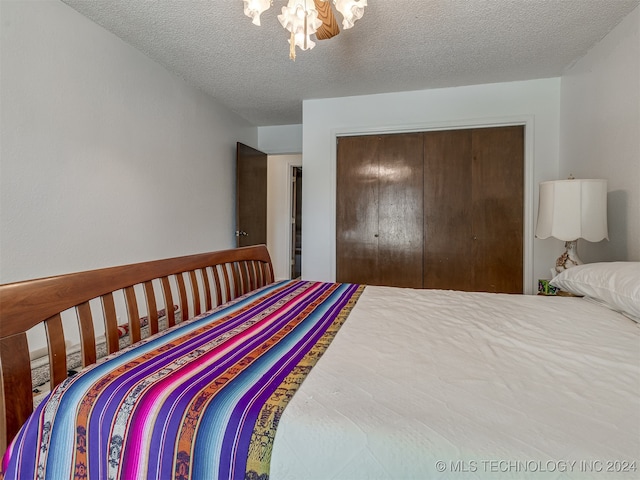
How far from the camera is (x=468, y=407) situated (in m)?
0.69

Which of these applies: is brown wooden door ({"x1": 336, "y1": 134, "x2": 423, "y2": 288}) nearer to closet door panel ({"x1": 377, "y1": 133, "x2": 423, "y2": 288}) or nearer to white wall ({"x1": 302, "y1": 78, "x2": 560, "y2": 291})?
closet door panel ({"x1": 377, "y1": 133, "x2": 423, "y2": 288})

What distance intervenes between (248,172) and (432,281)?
2.49 meters

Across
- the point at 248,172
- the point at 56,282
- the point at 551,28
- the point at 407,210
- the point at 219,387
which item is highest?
the point at 551,28

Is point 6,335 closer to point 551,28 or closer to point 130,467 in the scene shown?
point 130,467

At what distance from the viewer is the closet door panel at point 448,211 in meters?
3.22

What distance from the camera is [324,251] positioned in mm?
3619

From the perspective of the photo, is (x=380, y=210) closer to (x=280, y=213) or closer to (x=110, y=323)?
(x=280, y=213)

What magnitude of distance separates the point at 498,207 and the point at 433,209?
59 cm

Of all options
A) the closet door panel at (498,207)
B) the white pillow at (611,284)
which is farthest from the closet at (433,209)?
the white pillow at (611,284)

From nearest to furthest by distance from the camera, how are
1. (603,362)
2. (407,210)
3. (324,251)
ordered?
(603,362) → (407,210) → (324,251)

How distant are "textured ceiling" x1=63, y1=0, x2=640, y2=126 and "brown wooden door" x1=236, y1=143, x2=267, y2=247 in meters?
0.89

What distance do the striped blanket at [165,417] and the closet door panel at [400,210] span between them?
8.45 feet

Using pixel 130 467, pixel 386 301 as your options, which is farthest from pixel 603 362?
pixel 130 467

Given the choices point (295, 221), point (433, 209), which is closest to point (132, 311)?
point (433, 209)
